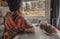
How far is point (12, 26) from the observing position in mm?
710

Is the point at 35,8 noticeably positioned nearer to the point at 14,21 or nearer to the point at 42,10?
the point at 42,10

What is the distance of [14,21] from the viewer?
720 millimetres

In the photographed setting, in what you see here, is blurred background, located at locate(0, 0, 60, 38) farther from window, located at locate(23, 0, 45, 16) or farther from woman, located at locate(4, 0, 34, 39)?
woman, located at locate(4, 0, 34, 39)

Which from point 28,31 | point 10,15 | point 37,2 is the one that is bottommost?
point 28,31

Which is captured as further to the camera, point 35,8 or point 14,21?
point 35,8

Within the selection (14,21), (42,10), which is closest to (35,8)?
(42,10)

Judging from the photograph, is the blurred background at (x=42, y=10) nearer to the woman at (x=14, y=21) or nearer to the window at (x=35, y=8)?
the window at (x=35, y=8)

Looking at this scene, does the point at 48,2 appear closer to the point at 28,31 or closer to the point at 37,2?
the point at 37,2

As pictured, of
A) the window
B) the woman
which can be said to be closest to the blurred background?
the window

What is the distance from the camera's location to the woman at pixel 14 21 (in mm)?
714

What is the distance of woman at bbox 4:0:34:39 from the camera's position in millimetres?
714

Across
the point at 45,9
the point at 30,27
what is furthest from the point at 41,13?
the point at 30,27

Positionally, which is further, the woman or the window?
the window

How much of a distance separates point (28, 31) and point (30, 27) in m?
0.03
